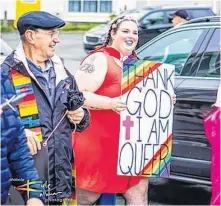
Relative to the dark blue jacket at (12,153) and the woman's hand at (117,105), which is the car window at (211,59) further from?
the dark blue jacket at (12,153)

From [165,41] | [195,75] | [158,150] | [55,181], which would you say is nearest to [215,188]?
[158,150]

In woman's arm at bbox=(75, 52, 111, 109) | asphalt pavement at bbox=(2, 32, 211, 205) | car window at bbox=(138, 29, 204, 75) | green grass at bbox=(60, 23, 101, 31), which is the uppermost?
green grass at bbox=(60, 23, 101, 31)

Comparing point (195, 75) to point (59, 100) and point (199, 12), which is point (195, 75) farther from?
point (199, 12)

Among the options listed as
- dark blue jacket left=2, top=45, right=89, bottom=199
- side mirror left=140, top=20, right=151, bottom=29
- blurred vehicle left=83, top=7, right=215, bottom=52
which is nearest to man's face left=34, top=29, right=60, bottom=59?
dark blue jacket left=2, top=45, right=89, bottom=199

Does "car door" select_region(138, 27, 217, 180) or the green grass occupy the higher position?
the green grass

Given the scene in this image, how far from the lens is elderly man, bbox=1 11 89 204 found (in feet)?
12.2

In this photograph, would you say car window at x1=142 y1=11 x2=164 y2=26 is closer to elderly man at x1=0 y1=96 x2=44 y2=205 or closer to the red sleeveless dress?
the red sleeveless dress

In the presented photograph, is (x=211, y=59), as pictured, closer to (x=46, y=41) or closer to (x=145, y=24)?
(x=46, y=41)

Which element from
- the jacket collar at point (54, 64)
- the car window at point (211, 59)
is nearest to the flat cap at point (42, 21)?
the jacket collar at point (54, 64)

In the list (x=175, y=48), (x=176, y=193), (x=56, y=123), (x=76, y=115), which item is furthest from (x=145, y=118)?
(x=176, y=193)

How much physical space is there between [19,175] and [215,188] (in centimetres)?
142

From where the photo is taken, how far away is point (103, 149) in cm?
488

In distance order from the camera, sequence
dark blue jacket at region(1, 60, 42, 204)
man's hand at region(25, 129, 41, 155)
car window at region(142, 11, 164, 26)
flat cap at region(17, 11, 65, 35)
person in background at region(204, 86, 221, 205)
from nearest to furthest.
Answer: dark blue jacket at region(1, 60, 42, 204) → man's hand at region(25, 129, 41, 155) → flat cap at region(17, 11, 65, 35) → person in background at region(204, 86, 221, 205) → car window at region(142, 11, 164, 26)

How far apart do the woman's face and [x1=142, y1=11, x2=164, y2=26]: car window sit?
15.6m
